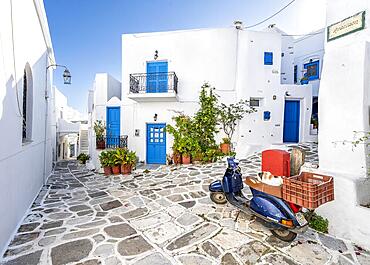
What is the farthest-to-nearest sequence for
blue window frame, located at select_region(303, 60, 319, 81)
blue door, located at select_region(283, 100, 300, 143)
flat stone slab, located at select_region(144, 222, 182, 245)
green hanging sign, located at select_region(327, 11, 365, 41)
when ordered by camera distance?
blue window frame, located at select_region(303, 60, 319, 81), blue door, located at select_region(283, 100, 300, 143), green hanging sign, located at select_region(327, 11, 365, 41), flat stone slab, located at select_region(144, 222, 182, 245)

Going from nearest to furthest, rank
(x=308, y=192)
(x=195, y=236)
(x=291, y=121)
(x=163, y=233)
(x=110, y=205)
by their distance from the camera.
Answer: (x=308, y=192) → (x=195, y=236) → (x=163, y=233) → (x=110, y=205) → (x=291, y=121)

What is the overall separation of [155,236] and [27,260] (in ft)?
6.36

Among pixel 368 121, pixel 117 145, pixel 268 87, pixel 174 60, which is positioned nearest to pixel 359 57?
pixel 368 121

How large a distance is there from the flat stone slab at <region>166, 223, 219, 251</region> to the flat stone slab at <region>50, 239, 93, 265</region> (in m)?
1.34

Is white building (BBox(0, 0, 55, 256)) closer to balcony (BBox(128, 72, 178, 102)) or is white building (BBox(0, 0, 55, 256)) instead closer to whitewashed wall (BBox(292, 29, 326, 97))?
Result: balcony (BBox(128, 72, 178, 102))

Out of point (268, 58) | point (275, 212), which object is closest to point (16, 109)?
point (275, 212)

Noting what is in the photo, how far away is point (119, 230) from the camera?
3.70 meters

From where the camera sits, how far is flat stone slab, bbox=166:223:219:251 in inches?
126

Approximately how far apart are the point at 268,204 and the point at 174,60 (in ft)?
30.0

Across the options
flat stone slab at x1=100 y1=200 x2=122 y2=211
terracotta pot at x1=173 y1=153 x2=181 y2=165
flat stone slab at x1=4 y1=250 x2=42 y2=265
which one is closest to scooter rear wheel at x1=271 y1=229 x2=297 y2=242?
flat stone slab at x1=100 y1=200 x2=122 y2=211

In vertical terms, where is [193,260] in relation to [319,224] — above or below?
below

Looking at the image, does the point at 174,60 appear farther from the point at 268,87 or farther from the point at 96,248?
the point at 96,248

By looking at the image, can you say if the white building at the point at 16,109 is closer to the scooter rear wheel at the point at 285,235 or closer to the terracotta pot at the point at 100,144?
the terracotta pot at the point at 100,144

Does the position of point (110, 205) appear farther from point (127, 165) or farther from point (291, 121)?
point (291, 121)
